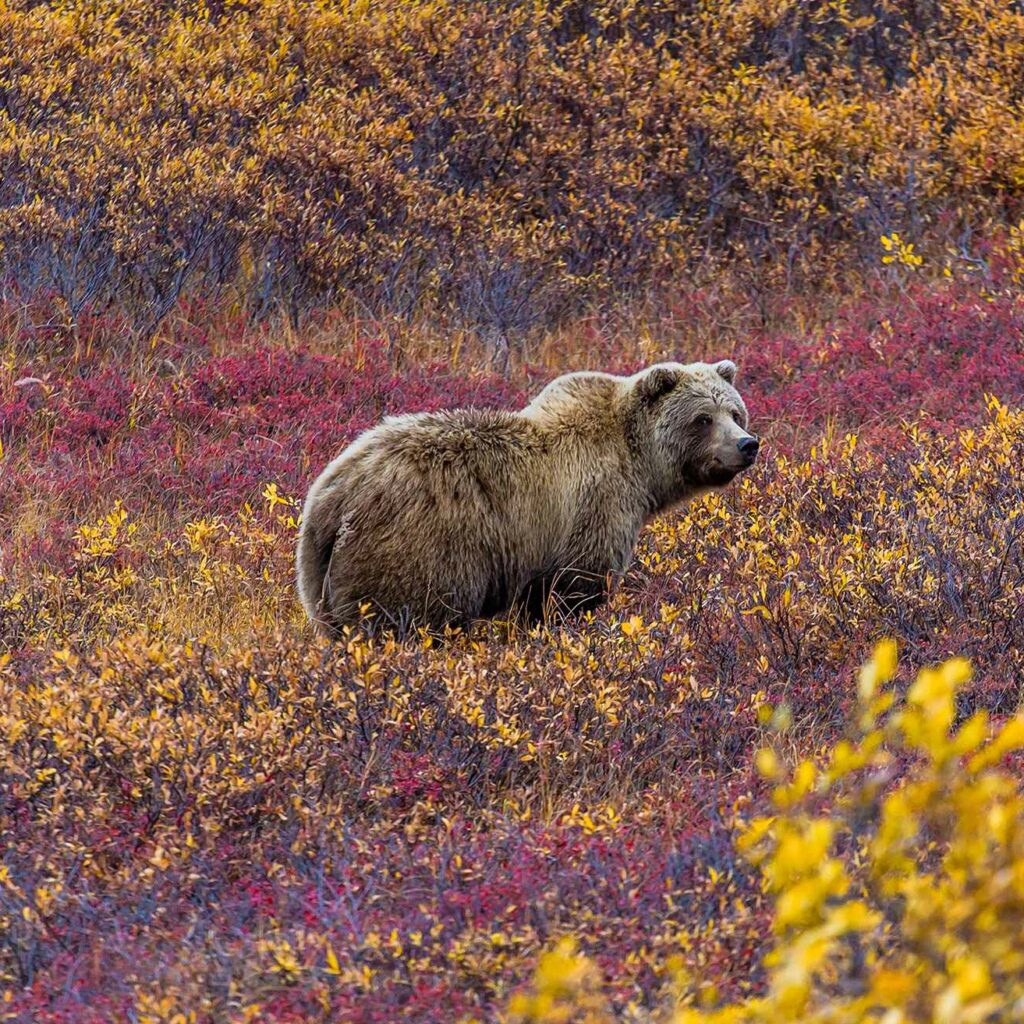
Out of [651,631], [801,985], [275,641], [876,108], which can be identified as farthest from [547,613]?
[876,108]

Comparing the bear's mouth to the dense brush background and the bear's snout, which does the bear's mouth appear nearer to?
the bear's snout

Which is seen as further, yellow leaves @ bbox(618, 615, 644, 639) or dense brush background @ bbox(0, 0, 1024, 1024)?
yellow leaves @ bbox(618, 615, 644, 639)

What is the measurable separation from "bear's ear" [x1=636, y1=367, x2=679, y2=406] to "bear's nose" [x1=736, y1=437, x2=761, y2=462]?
401 mm

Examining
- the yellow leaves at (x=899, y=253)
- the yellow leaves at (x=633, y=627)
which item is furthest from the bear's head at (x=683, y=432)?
the yellow leaves at (x=899, y=253)

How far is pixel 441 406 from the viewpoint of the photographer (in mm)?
8844

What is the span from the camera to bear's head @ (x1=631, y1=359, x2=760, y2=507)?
6.28 metres

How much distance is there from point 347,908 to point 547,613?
99.2 inches

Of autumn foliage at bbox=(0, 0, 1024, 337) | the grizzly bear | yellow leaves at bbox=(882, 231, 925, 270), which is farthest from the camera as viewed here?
yellow leaves at bbox=(882, 231, 925, 270)

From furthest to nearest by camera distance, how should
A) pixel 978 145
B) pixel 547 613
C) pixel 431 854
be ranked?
1. pixel 978 145
2. pixel 547 613
3. pixel 431 854

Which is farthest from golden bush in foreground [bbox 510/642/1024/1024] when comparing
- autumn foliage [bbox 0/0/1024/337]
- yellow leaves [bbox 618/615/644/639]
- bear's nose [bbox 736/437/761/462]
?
A: autumn foliage [bbox 0/0/1024/337]

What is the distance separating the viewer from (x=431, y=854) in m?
3.82

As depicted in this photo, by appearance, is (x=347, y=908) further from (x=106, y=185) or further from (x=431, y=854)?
(x=106, y=185)

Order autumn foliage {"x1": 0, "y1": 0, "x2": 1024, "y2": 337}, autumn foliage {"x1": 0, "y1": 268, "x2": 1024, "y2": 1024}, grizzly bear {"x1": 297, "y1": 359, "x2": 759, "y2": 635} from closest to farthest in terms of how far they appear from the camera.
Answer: autumn foliage {"x1": 0, "y1": 268, "x2": 1024, "y2": 1024}
grizzly bear {"x1": 297, "y1": 359, "x2": 759, "y2": 635}
autumn foliage {"x1": 0, "y1": 0, "x2": 1024, "y2": 337}

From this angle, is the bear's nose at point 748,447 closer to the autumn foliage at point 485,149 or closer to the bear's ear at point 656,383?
the bear's ear at point 656,383
